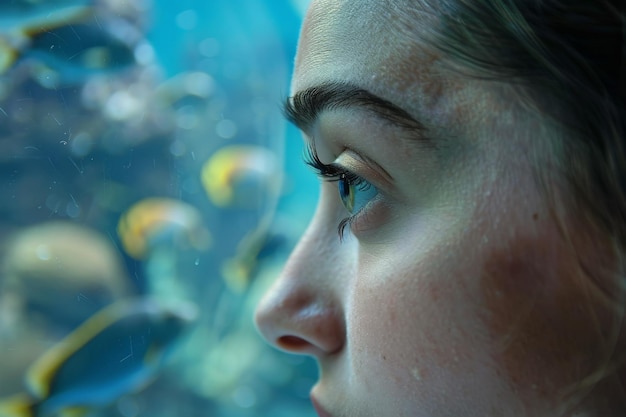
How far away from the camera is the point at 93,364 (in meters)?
0.79

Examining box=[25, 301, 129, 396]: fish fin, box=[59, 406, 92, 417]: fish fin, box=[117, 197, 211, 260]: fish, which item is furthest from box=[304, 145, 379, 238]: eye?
box=[117, 197, 211, 260]: fish

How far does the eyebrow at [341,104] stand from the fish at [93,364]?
0.34 meters

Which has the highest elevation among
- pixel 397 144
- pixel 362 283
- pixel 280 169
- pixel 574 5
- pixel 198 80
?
pixel 574 5

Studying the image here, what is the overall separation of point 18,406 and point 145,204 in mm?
676

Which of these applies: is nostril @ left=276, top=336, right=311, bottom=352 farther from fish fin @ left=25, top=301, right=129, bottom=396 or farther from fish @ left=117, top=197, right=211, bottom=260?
fish @ left=117, top=197, right=211, bottom=260

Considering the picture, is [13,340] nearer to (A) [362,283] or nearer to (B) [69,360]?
(B) [69,360]

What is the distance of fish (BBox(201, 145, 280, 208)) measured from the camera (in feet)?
6.48

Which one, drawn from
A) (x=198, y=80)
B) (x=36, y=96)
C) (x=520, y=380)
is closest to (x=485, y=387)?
(x=520, y=380)

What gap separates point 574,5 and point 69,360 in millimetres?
820

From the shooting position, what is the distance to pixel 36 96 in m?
0.61

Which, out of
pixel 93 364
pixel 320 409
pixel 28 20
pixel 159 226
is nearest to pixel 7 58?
pixel 28 20

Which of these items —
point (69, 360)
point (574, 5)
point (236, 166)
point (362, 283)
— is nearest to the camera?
point (574, 5)

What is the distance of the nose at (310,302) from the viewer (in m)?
0.55

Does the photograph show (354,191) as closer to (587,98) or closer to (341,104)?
(341,104)
